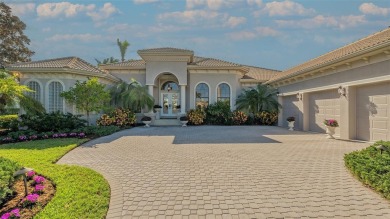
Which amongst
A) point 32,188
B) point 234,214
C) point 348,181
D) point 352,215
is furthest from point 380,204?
point 32,188

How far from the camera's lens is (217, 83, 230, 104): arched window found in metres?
22.5

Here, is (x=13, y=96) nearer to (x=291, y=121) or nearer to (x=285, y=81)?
(x=291, y=121)

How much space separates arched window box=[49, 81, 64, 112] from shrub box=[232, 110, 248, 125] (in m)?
14.1

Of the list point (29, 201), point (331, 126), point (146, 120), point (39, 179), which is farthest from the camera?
point (146, 120)

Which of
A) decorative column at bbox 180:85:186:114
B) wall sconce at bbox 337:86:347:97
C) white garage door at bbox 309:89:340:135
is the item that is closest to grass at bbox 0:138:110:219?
wall sconce at bbox 337:86:347:97

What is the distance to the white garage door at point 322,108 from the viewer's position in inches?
511

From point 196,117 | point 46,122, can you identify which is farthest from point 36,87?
point 196,117

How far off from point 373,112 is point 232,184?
8676 mm

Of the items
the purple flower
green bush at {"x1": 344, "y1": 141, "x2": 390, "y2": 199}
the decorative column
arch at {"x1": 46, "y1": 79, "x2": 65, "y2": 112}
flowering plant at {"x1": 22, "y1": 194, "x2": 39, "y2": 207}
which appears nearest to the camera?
flowering plant at {"x1": 22, "y1": 194, "x2": 39, "y2": 207}

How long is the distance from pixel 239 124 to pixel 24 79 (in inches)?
690

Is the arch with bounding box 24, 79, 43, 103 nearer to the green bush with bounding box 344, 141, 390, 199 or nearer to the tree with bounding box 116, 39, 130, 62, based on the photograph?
the green bush with bounding box 344, 141, 390, 199

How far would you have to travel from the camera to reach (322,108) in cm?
1442

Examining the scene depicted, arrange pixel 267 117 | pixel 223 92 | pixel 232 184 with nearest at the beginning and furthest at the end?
pixel 232 184
pixel 267 117
pixel 223 92

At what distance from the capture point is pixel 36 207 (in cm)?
425
